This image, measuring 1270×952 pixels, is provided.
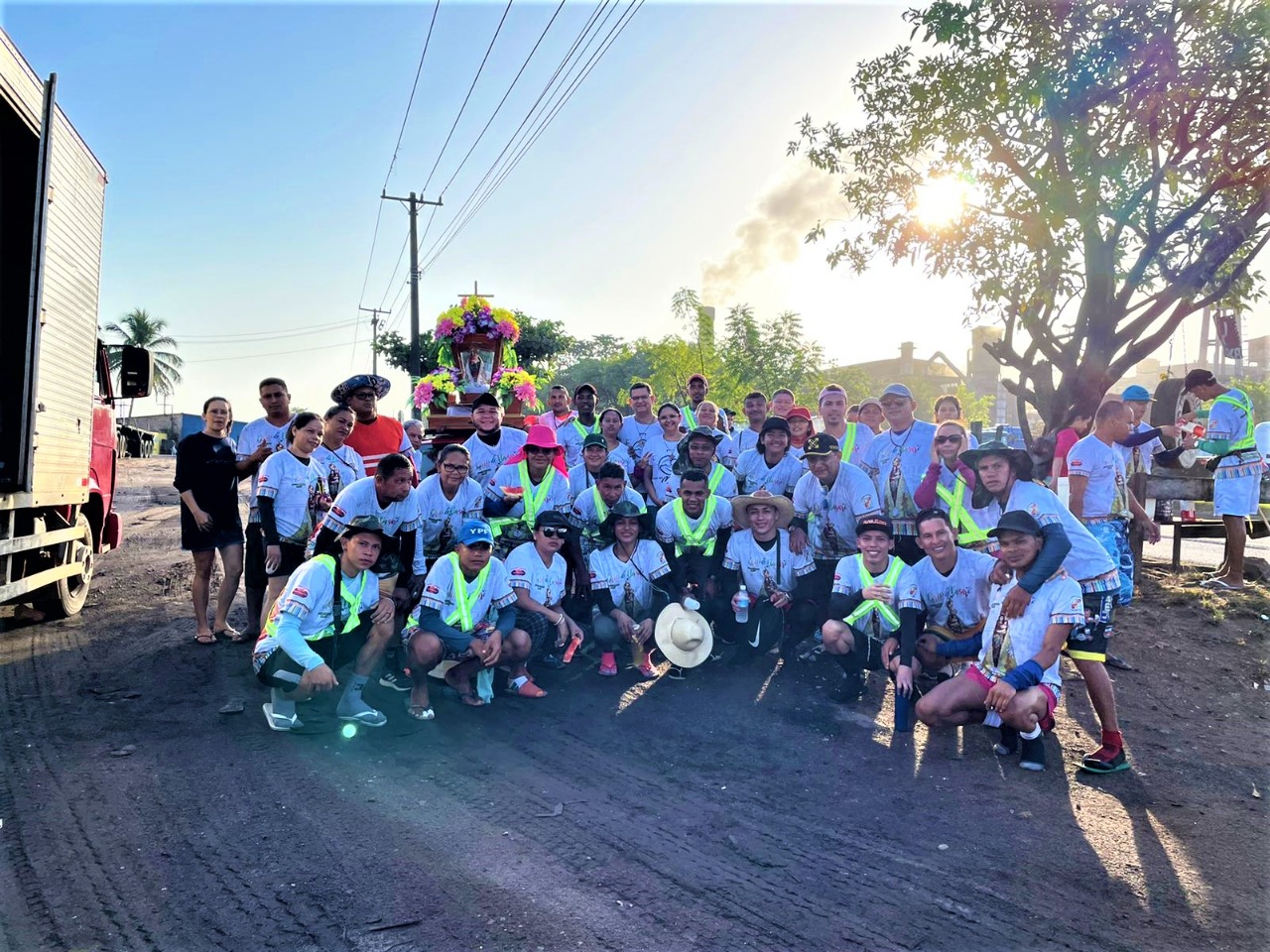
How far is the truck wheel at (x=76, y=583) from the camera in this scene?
703cm

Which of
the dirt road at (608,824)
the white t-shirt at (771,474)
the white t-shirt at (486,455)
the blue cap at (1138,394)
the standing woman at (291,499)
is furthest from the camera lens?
the blue cap at (1138,394)

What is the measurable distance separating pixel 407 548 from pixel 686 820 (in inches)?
113

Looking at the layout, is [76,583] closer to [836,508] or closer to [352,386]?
[352,386]

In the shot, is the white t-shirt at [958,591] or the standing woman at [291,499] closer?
the white t-shirt at [958,591]

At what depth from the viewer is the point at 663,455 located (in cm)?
778

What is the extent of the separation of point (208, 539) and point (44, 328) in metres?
1.89

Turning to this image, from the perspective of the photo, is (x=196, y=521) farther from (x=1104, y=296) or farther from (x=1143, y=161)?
(x=1143, y=161)

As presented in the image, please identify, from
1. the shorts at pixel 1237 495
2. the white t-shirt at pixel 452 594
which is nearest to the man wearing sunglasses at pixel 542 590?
the white t-shirt at pixel 452 594

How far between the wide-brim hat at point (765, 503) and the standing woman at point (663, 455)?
1109 mm

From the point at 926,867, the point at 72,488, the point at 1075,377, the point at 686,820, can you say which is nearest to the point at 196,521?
the point at 72,488

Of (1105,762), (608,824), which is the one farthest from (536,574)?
(1105,762)

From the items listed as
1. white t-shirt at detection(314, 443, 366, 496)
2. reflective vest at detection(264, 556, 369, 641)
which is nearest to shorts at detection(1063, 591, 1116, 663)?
reflective vest at detection(264, 556, 369, 641)

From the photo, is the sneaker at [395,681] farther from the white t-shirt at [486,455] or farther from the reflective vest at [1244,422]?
the reflective vest at [1244,422]

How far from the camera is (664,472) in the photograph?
771cm
